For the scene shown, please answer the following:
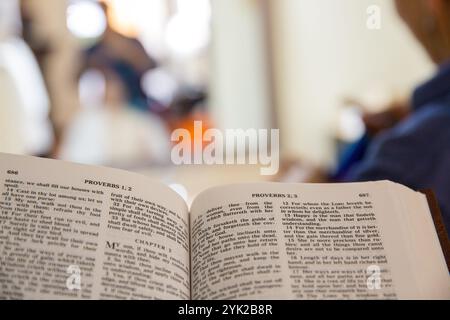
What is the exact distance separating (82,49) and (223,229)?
2.31 meters

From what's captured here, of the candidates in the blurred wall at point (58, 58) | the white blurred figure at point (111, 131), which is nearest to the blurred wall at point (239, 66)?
the white blurred figure at point (111, 131)

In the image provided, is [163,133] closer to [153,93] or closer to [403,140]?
[153,93]

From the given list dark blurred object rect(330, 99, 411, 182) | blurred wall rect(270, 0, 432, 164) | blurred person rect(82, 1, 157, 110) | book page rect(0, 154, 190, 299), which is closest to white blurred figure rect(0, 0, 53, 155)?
blurred person rect(82, 1, 157, 110)

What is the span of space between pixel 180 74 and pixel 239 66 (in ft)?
0.85

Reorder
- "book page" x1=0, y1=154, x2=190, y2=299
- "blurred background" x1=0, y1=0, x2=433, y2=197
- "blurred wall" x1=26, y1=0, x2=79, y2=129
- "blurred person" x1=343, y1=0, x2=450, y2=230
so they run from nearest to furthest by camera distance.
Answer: "book page" x1=0, y1=154, x2=190, y2=299, "blurred person" x1=343, y1=0, x2=450, y2=230, "blurred background" x1=0, y1=0, x2=433, y2=197, "blurred wall" x1=26, y1=0, x2=79, y2=129

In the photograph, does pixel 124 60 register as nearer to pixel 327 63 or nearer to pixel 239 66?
→ pixel 239 66

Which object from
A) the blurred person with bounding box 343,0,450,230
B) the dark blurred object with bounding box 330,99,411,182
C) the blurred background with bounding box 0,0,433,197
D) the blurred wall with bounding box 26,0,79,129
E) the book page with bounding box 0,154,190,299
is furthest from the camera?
the blurred wall with bounding box 26,0,79,129

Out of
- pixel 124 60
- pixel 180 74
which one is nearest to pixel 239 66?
pixel 180 74

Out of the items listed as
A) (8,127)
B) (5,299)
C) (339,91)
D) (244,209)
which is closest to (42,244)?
(5,299)

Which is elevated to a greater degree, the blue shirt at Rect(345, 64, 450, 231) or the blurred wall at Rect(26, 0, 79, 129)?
the blurred wall at Rect(26, 0, 79, 129)

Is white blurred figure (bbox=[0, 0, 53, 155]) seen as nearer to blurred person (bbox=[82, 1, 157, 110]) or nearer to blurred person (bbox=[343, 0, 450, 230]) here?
blurred person (bbox=[82, 1, 157, 110])

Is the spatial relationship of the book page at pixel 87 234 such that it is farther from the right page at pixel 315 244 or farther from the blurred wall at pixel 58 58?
the blurred wall at pixel 58 58

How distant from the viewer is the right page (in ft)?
1.62

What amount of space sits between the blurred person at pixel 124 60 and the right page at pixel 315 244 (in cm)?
213
